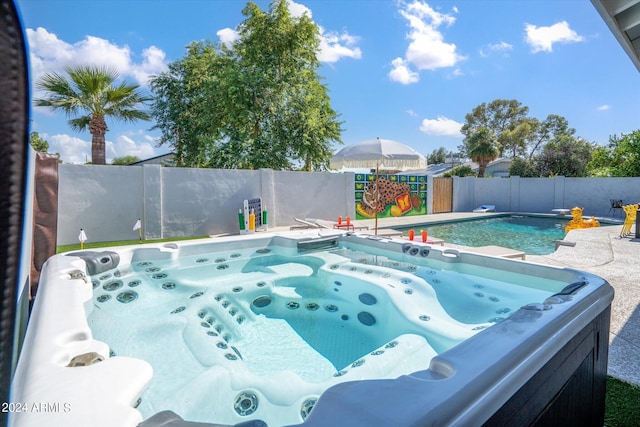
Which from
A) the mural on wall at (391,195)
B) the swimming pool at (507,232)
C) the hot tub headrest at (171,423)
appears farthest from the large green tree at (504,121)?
the hot tub headrest at (171,423)

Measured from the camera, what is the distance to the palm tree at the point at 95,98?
28.7ft

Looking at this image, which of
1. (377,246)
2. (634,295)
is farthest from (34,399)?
(634,295)

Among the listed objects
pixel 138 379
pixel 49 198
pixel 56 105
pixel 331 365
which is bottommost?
pixel 331 365

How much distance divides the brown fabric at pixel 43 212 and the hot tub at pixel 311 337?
0.36 metres

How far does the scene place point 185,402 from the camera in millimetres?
2004

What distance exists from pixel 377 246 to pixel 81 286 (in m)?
3.51

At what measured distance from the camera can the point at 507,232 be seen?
11.8 metres

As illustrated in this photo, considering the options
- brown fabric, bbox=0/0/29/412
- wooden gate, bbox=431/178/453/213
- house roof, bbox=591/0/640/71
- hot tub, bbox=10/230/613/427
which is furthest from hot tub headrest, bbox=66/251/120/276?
wooden gate, bbox=431/178/453/213

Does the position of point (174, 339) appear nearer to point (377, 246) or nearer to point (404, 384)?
point (404, 384)

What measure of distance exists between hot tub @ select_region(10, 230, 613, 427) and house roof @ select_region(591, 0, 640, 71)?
7.92 feet

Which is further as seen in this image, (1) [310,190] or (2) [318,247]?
(1) [310,190]

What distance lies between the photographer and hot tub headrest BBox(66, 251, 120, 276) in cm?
370

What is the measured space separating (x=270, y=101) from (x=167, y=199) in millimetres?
6735

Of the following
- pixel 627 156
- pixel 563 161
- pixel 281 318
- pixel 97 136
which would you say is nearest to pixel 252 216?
pixel 97 136
